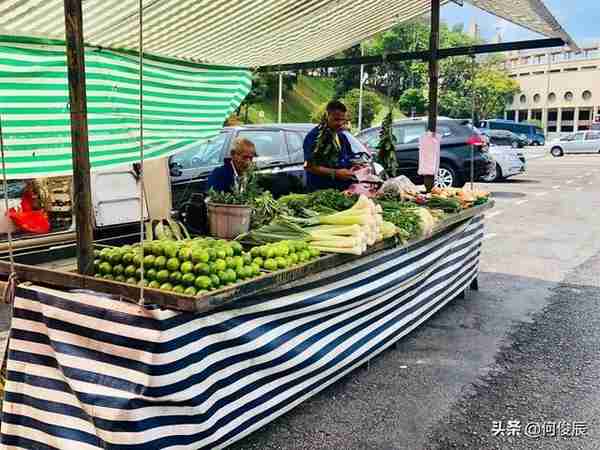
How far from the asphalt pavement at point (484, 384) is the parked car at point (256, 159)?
3.05 m

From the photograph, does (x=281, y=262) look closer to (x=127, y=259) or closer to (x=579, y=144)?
(x=127, y=259)

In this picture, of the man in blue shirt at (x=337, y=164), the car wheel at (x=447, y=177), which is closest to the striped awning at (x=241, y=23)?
the man in blue shirt at (x=337, y=164)

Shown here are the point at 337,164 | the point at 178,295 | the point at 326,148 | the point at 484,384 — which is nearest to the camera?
the point at 178,295

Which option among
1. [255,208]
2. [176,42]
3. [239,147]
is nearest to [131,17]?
[176,42]

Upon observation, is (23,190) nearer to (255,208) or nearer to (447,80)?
(255,208)

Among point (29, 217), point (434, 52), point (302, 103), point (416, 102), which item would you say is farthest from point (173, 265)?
point (302, 103)

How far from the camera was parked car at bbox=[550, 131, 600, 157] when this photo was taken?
112 ft

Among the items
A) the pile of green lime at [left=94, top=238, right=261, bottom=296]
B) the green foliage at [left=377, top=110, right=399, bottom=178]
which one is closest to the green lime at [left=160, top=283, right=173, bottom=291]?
the pile of green lime at [left=94, top=238, right=261, bottom=296]

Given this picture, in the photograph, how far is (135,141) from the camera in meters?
5.09

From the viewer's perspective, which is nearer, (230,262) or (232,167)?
(230,262)

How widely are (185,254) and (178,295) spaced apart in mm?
322

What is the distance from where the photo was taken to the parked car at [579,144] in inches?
1341

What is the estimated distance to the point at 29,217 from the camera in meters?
5.81

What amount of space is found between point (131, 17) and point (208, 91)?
5.72ft
